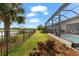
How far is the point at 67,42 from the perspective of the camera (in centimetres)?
367

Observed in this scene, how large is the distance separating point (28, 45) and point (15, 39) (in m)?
0.27

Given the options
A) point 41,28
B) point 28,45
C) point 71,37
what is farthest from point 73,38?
point 28,45

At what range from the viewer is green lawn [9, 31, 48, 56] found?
3.59 meters

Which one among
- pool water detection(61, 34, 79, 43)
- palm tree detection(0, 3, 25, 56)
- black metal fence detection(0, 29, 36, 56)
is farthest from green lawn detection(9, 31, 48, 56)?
pool water detection(61, 34, 79, 43)

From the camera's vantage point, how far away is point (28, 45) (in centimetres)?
368

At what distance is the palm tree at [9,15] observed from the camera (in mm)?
3457

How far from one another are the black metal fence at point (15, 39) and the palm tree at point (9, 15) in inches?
2.4

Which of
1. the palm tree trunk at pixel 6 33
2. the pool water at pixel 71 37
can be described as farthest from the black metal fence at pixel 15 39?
the pool water at pixel 71 37

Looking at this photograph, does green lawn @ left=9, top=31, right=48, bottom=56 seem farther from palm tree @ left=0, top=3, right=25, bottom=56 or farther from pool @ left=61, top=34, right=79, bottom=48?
pool @ left=61, top=34, right=79, bottom=48

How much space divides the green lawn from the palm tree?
20 cm

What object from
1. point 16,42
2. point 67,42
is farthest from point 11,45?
point 67,42

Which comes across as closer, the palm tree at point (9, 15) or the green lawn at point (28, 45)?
the palm tree at point (9, 15)

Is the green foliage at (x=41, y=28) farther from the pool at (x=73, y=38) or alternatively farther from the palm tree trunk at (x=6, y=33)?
the palm tree trunk at (x=6, y=33)

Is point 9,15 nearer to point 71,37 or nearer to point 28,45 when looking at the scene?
point 28,45
